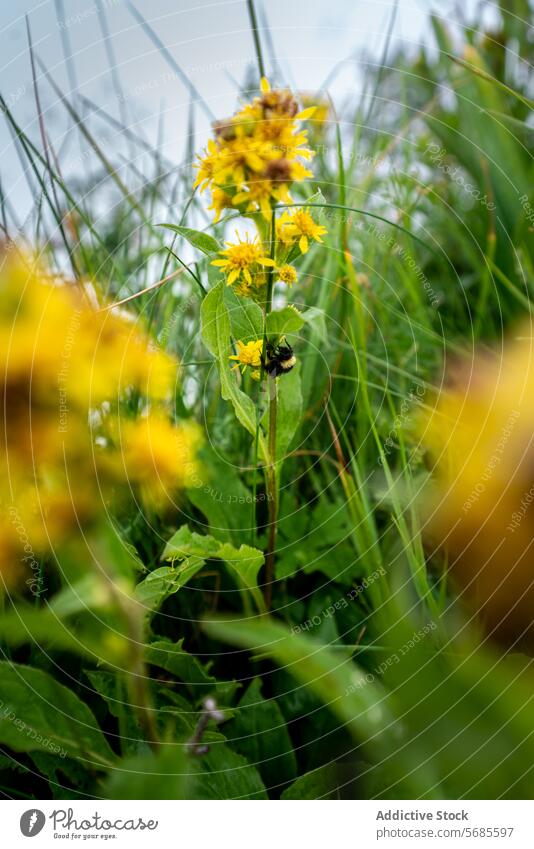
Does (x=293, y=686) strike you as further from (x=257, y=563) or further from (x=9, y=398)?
(x=9, y=398)

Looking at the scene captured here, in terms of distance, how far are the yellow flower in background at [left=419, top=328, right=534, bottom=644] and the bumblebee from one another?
7.3 inches

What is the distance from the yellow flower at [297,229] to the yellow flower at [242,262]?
22mm

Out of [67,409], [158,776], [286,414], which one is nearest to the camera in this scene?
[158,776]

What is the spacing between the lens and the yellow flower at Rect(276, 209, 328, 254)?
0.51 meters

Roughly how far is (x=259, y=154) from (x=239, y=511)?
0.31 m

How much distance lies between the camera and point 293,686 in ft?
1.66

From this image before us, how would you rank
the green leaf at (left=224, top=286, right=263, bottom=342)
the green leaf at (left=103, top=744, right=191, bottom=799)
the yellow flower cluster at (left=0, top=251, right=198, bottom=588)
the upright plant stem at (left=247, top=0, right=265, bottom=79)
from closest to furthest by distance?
the green leaf at (left=103, top=744, right=191, bottom=799)
the yellow flower cluster at (left=0, top=251, right=198, bottom=588)
the green leaf at (left=224, top=286, right=263, bottom=342)
the upright plant stem at (left=247, top=0, right=265, bottom=79)

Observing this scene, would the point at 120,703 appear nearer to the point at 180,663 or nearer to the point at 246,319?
the point at 180,663

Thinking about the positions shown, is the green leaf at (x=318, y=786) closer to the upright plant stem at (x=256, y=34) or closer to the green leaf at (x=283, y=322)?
the green leaf at (x=283, y=322)

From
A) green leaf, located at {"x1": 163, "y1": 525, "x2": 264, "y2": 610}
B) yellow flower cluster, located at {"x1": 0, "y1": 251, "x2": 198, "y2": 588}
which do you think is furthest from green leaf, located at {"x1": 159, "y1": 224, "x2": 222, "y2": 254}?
green leaf, located at {"x1": 163, "y1": 525, "x2": 264, "y2": 610}
